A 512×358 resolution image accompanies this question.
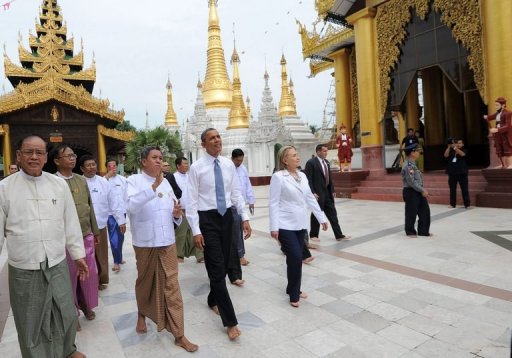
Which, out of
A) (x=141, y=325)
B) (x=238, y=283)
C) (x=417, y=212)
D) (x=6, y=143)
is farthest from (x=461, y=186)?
(x=6, y=143)

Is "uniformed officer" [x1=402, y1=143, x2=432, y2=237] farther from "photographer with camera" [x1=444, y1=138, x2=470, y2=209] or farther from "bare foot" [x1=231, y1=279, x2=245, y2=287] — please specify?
Result: "bare foot" [x1=231, y1=279, x2=245, y2=287]

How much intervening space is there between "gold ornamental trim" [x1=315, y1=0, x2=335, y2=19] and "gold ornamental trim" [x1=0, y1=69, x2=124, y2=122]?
16655 millimetres

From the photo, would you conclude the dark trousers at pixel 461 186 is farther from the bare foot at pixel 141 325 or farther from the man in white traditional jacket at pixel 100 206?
the bare foot at pixel 141 325

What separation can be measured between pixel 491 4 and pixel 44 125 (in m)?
24.4

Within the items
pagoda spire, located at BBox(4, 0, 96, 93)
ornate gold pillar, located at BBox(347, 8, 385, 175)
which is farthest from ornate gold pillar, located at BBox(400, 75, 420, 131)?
pagoda spire, located at BBox(4, 0, 96, 93)

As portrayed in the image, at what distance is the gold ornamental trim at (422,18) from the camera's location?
9.73 m

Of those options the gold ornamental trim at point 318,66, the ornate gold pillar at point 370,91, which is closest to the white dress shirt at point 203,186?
the ornate gold pillar at point 370,91

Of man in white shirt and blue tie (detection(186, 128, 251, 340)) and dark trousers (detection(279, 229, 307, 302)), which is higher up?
man in white shirt and blue tie (detection(186, 128, 251, 340))

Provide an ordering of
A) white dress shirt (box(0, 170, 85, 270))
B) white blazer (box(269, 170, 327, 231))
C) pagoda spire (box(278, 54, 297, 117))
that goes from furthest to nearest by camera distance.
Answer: pagoda spire (box(278, 54, 297, 117)), white blazer (box(269, 170, 327, 231)), white dress shirt (box(0, 170, 85, 270))

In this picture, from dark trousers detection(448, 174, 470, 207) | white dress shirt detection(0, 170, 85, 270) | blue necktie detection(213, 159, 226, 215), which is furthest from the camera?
dark trousers detection(448, 174, 470, 207)

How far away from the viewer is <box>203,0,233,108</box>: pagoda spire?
2997 cm

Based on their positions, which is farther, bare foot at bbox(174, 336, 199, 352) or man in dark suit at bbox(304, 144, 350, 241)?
man in dark suit at bbox(304, 144, 350, 241)

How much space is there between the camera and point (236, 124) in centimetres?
2455

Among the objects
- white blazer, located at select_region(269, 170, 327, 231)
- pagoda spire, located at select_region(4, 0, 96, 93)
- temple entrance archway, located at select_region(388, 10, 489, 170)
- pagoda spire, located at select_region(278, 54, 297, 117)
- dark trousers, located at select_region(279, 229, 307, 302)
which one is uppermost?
pagoda spire, located at select_region(4, 0, 96, 93)
